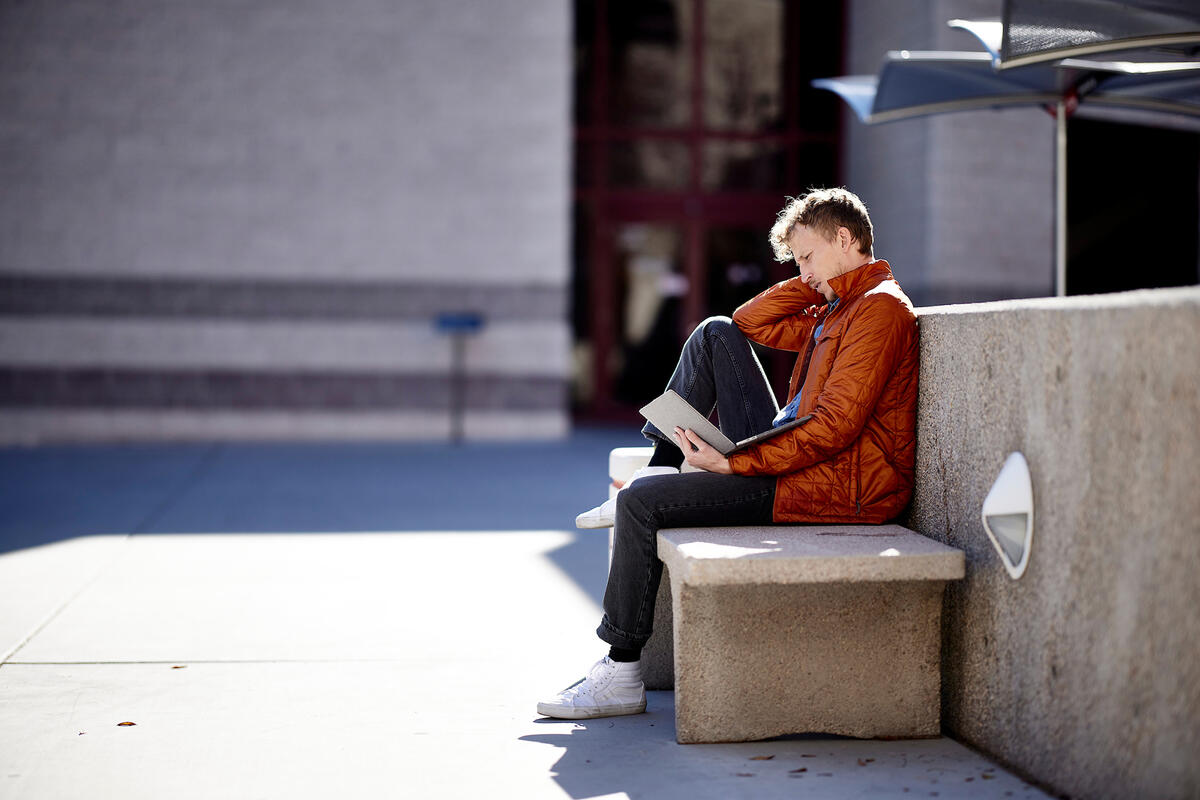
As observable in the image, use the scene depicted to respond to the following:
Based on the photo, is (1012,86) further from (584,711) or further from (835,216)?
(584,711)

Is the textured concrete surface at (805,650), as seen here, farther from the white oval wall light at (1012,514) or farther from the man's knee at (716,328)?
the man's knee at (716,328)

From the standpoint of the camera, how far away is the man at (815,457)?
3906 millimetres

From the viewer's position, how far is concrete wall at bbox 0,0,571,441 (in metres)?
13.7

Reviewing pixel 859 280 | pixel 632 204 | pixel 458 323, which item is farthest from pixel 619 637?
pixel 632 204

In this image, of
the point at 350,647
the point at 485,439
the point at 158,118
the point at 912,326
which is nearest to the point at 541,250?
the point at 485,439

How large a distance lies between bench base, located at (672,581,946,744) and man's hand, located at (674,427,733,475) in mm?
438

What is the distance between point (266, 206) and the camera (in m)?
13.8

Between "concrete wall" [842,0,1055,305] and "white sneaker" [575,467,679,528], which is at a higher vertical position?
"concrete wall" [842,0,1055,305]

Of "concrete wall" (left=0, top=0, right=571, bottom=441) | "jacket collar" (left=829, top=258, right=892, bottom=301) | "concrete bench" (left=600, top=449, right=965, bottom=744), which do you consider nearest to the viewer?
"concrete bench" (left=600, top=449, right=965, bottom=744)

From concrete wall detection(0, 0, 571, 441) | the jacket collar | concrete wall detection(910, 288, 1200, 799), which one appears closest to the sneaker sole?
concrete wall detection(910, 288, 1200, 799)

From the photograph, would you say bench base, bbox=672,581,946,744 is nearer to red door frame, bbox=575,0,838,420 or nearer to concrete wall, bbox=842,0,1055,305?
concrete wall, bbox=842,0,1055,305

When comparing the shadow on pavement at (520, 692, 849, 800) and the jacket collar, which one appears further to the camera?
the jacket collar

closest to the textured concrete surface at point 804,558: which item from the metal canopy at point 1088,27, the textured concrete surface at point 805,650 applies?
the textured concrete surface at point 805,650

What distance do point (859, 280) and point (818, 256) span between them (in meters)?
0.16
